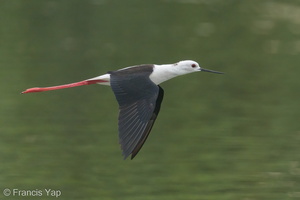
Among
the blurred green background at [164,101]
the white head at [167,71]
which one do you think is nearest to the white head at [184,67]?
the white head at [167,71]

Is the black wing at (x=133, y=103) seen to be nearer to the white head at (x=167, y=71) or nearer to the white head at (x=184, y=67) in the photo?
the white head at (x=167, y=71)

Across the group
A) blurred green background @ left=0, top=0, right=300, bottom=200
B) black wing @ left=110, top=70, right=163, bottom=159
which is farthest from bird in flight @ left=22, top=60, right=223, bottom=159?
blurred green background @ left=0, top=0, right=300, bottom=200

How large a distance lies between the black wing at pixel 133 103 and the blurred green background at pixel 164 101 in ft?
5.83

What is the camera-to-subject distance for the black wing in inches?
253

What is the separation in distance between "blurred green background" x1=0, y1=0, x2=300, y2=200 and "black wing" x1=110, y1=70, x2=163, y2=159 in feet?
5.83

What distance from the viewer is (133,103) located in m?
6.69

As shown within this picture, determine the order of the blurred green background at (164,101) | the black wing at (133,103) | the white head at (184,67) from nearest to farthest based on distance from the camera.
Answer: the black wing at (133,103)
the white head at (184,67)
the blurred green background at (164,101)

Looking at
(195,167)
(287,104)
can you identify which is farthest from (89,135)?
(287,104)

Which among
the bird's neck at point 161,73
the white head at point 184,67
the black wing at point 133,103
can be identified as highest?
the white head at point 184,67

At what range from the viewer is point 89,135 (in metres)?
9.36

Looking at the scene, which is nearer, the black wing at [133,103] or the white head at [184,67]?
the black wing at [133,103]

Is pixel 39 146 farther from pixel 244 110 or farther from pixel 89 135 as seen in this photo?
pixel 244 110

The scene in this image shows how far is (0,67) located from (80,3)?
2353mm

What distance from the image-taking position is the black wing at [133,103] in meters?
6.44
